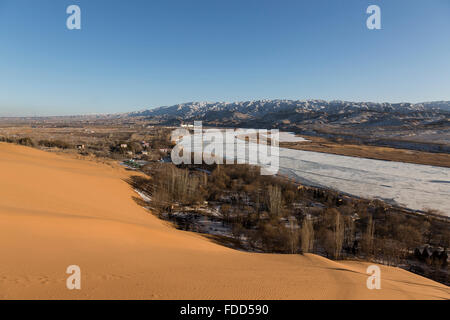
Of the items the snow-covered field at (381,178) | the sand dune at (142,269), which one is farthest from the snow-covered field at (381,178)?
the sand dune at (142,269)

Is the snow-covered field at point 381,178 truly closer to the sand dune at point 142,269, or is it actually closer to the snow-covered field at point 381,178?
the snow-covered field at point 381,178

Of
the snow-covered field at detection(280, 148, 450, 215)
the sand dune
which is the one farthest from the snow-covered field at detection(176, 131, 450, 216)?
the sand dune

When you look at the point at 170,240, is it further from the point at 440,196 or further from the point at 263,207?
the point at 440,196

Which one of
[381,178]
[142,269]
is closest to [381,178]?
[381,178]

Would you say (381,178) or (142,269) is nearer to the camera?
(142,269)

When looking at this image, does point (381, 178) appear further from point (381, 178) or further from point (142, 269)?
point (142, 269)

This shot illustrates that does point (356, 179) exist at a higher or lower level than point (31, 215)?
lower
